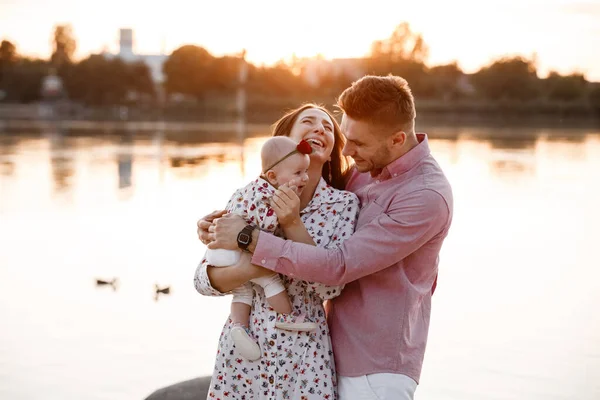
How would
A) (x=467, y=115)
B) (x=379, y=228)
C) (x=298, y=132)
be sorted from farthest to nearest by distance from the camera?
(x=467, y=115)
(x=298, y=132)
(x=379, y=228)

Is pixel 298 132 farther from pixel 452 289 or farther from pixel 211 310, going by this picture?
pixel 452 289

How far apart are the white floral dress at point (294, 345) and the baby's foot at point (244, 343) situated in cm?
→ 4

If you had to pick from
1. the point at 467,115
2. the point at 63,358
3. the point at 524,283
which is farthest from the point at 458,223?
the point at 467,115

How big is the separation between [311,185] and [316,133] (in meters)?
0.19

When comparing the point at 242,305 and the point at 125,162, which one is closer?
the point at 242,305

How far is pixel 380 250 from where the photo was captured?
281 cm

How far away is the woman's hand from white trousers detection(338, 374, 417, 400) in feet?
2.03

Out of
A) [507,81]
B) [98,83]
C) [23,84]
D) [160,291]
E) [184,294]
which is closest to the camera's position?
[160,291]

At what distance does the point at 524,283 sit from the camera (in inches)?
422

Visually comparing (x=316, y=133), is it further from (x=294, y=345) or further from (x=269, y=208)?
(x=294, y=345)

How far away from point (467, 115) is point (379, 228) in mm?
83518

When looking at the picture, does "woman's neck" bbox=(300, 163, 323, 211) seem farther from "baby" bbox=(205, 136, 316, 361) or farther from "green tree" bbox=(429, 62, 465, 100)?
"green tree" bbox=(429, 62, 465, 100)

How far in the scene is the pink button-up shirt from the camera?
110 inches

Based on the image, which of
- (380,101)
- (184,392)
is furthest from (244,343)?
(184,392)
